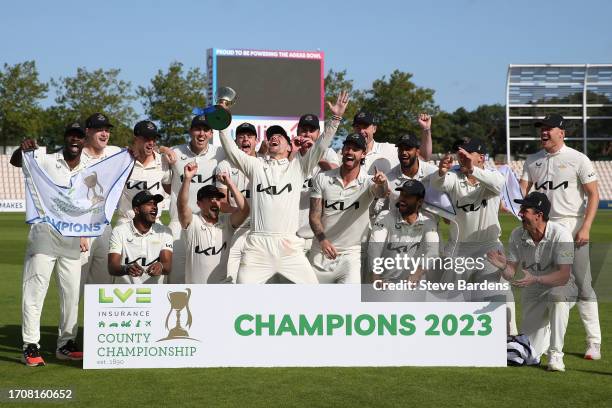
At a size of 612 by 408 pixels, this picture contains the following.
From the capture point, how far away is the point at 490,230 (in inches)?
337

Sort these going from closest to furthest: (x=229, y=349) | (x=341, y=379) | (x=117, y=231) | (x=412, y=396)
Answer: (x=412, y=396), (x=341, y=379), (x=229, y=349), (x=117, y=231)

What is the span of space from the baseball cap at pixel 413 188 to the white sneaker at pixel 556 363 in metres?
1.98

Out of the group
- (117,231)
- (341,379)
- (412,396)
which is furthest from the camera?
(117,231)

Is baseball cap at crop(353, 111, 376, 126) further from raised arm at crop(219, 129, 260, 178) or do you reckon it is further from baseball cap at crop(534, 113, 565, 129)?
baseball cap at crop(534, 113, 565, 129)

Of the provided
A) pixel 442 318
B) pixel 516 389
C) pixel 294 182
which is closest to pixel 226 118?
pixel 294 182

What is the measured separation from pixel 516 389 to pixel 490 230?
6.97 feet

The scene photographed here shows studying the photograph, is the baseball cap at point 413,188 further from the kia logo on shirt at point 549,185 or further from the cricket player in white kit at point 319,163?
the kia logo on shirt at point 549,185

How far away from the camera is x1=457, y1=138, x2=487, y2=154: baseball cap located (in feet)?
27.1

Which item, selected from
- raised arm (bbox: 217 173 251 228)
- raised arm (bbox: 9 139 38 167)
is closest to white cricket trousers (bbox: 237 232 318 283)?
raised arm (bbox: 217 173 251 228)

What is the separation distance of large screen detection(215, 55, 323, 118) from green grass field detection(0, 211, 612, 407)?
22.7 m

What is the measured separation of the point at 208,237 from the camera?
28.6ft

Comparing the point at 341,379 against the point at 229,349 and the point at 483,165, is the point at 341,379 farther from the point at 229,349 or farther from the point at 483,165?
the point at 483,165

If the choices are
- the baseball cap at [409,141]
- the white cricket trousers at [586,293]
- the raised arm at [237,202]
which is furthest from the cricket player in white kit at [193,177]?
the white cricket trousers at [586,293]

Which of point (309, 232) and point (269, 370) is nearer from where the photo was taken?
point (269, 370)
